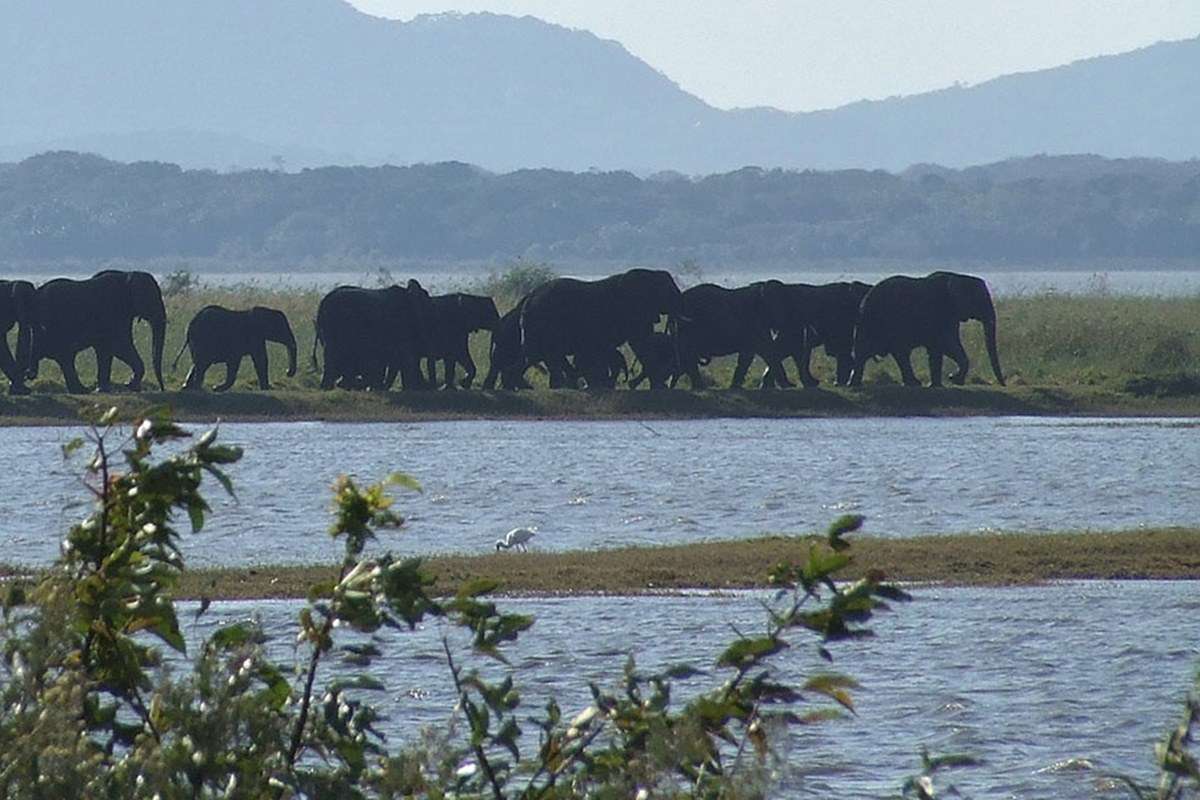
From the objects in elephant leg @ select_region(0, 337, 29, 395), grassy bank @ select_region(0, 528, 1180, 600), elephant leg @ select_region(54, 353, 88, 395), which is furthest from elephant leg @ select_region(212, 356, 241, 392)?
grassy bank @ select_region(0, 528, 1180, 600)

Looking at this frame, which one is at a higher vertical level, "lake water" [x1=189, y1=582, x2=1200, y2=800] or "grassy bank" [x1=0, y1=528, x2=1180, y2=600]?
"grassy bank" [x1=0, y1=528, x2=1180, y2=600]

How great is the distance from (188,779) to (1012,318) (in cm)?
3834

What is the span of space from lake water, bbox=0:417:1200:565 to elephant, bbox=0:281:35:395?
2490 millimetres

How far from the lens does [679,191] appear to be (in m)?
160

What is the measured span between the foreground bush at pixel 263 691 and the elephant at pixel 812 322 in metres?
28.0

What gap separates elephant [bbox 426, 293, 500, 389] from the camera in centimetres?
3341

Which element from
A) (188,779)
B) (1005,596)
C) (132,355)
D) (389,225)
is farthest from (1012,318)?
(389,225)

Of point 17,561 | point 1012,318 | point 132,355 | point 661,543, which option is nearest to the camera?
point 17,561

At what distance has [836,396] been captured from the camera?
32531mm

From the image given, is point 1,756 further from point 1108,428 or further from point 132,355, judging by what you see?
point 132,355

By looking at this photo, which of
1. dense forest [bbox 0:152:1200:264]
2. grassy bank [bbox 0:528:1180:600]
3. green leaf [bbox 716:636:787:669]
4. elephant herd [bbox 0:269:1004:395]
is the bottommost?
grassy bank [bbox 0:528:1180:600]

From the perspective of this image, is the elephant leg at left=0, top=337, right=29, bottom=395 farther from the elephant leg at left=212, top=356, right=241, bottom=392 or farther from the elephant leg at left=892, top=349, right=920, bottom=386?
the elephant leg at left=892, top=349, right=920, bottom=386

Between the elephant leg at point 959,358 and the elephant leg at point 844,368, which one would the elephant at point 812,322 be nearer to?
the elephant leg at point 844,368

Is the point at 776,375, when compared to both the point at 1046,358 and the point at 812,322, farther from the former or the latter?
the point at 1046,358
